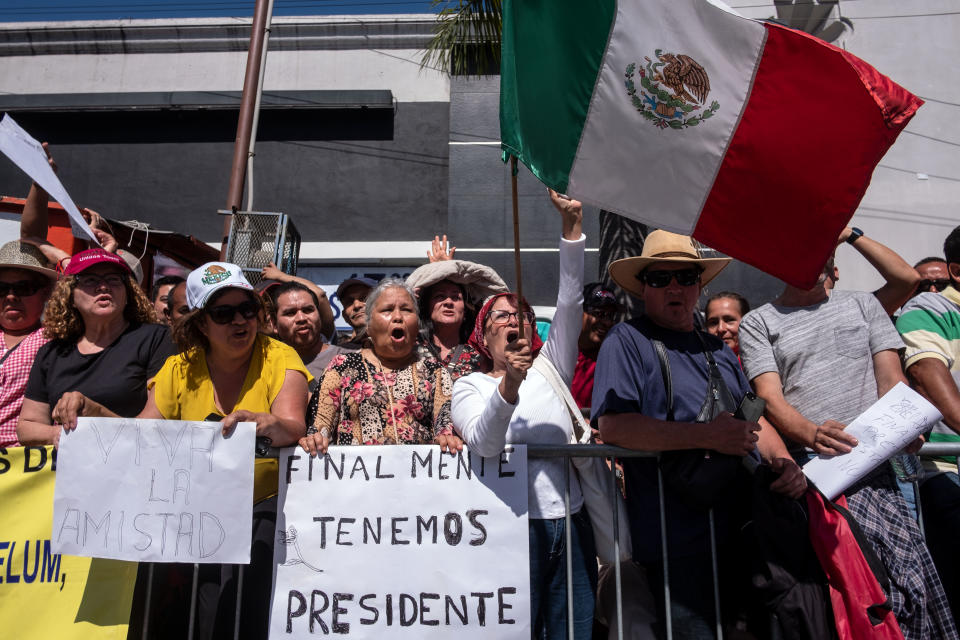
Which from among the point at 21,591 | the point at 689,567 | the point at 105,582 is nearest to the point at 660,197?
the point at 689,567

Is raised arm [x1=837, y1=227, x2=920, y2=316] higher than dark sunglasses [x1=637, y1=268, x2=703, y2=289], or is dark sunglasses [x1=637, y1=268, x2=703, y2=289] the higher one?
raised arm [x1=837, y1=227, x2=920, y2=316]

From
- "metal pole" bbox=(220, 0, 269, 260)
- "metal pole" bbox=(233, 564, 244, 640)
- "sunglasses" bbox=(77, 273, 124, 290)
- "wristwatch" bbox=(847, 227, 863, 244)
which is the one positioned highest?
"metal pole" bbox=(220, 0, 269, 260)

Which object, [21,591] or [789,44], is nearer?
[789,44]

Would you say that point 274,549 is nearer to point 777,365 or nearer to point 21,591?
point 21,591

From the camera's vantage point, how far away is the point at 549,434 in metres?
3.25

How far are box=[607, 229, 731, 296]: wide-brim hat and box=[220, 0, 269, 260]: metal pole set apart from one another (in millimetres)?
4623

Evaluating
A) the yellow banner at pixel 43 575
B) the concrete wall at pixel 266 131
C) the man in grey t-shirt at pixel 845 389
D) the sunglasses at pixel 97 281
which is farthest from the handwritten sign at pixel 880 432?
the concrete wall at pixel 266 131

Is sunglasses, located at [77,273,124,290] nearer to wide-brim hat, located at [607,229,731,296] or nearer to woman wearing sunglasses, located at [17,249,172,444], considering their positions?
woman wearing sunglasses, located at [17,249,172,444]

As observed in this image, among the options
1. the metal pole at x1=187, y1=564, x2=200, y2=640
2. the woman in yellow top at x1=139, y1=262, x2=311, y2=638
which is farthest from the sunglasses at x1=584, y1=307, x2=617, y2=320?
the metal pole at x1=187, y1=564, x2=200, y2=640

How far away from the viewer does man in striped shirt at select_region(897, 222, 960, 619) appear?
3.45 meters

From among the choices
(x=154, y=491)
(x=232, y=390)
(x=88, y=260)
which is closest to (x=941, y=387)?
(x=232, y=390)

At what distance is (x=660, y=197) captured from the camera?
301 cm

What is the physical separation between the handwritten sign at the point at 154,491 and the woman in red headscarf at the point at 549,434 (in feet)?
3.12

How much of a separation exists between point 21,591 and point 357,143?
10.5m
